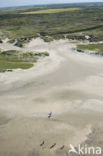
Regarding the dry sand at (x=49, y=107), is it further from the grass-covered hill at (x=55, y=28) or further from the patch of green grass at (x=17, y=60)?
the grass-covered hill at (x=55, y=28)

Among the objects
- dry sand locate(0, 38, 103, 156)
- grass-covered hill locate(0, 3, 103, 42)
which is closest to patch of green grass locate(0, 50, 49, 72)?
dry sand locate(0, 38, 103, 156)

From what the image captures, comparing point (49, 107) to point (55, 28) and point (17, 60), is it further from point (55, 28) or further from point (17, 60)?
point (55, 28)

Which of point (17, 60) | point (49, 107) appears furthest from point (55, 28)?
point (49, 107)

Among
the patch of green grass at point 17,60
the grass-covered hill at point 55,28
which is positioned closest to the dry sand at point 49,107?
the patch of green grass at point 17,60

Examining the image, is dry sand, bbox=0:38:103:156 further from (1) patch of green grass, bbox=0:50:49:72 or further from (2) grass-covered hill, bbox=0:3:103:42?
(2) grass-covered hill, bbox=0:3:103:42

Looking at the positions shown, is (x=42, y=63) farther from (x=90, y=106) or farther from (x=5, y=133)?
(x=5, y=133)
